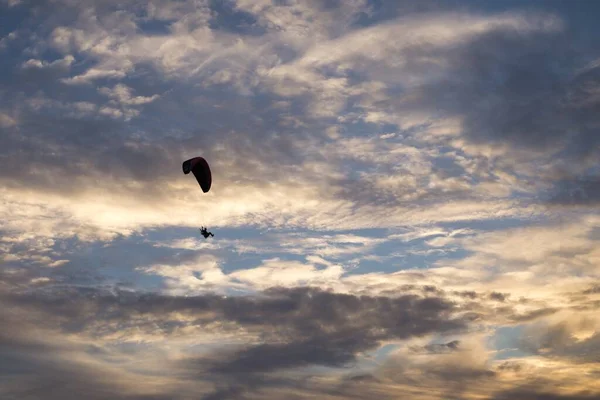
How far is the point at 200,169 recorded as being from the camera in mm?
98625

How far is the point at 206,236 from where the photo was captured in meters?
93.6

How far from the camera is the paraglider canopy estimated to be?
303 feet

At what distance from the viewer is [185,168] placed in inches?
3565

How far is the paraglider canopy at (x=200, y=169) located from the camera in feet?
303

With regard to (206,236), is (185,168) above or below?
above

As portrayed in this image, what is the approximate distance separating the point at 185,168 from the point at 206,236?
10230 millimetres
